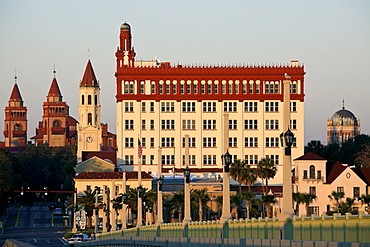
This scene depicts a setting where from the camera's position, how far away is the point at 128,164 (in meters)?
185

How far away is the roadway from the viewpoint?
134875 mm

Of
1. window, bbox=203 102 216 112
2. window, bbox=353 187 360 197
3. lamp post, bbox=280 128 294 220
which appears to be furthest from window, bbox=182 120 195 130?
lamp post, bbox=280 128 294 220

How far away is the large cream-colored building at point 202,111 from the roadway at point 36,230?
19723 mm

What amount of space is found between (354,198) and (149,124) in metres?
56.5

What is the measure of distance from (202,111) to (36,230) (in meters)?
44.5

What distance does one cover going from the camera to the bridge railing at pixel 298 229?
92.8 feet

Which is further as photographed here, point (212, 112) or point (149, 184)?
point (212, 112)

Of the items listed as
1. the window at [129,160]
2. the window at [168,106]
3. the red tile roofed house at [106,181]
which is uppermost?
the window at [168,106]

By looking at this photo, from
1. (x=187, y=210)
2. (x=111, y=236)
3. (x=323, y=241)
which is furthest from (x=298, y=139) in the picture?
(x=323, y=241)

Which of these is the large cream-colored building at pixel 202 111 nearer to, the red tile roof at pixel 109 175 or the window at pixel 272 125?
the window at pixel 272 125

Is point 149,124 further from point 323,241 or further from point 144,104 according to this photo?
point 323,241

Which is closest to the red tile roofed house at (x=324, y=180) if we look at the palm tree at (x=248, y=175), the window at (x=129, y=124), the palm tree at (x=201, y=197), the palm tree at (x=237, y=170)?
the palm tree at (x=248, y=175)

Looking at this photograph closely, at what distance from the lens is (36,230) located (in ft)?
530

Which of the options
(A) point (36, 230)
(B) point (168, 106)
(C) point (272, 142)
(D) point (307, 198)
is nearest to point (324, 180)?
(D) point (307, 198)
